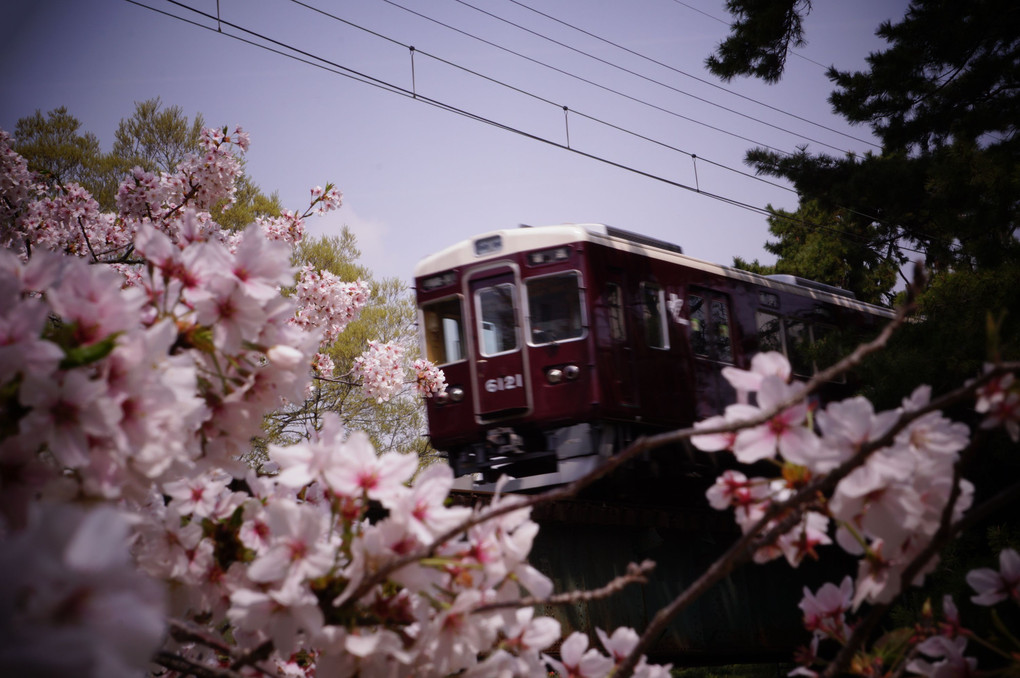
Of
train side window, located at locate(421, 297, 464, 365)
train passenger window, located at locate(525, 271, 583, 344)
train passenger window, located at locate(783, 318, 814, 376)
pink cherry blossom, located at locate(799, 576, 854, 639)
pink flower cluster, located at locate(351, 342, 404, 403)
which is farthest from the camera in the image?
train passenger window, located at locate(783, 318, 814, 376)

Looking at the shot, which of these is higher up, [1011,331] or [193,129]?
[193,129]

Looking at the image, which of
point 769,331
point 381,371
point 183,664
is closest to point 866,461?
point 183,664

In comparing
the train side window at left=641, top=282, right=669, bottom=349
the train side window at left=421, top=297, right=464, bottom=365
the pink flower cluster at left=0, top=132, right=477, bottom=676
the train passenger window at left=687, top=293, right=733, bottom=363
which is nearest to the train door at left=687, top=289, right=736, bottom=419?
the train passenger window at left=687, top=293, right=733, bottom=363

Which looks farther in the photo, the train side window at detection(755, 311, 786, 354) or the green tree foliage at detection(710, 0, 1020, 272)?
the train side window at detection(755, 311, 786, 354)

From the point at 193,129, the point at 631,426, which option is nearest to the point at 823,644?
the point at 631,426

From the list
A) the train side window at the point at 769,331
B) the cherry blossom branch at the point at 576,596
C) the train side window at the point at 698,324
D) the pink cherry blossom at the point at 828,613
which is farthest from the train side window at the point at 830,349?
the cherry blossom branch at the point at 576,596

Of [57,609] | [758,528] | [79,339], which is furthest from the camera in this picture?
[758,528]

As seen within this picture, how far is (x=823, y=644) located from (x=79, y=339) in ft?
24.4

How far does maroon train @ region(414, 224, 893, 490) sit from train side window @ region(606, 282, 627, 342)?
0.4 inches

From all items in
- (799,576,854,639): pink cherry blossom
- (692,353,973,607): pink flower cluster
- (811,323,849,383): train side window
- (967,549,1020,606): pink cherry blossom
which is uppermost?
(811,323,849,383): train side window

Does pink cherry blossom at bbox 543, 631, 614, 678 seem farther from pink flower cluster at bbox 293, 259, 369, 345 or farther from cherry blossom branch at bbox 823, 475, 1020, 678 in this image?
pink flower cluster at bbox 293, 259, 369, 345

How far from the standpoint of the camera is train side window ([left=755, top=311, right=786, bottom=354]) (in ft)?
33.0

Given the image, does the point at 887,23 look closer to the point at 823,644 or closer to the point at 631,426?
the point at 631,426

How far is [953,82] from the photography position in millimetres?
6551
